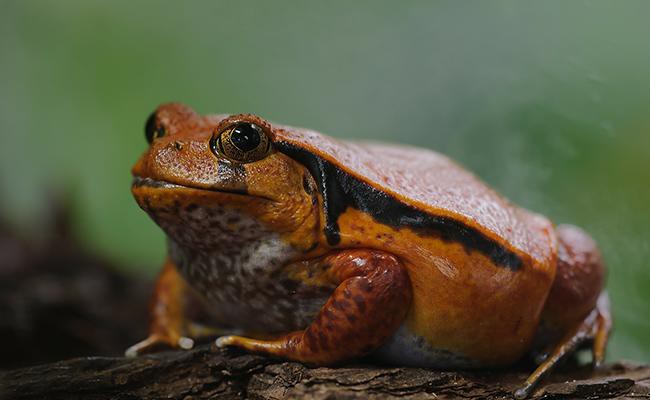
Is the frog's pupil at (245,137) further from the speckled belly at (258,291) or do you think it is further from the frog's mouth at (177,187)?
the speckled belly at (258,291)

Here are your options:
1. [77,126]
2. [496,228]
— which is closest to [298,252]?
[496,228]

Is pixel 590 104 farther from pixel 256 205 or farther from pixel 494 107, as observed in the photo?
pixel 256 205

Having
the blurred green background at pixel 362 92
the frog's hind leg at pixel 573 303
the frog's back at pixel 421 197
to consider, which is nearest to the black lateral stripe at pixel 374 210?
the frog's back at pixel 421 197

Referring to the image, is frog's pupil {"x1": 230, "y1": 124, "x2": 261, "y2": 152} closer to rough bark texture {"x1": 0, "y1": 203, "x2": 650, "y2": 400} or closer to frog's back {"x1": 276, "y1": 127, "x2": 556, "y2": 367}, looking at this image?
frog's back {"x1": 276, "y1": 127, "x2": 556, "y2": 367}

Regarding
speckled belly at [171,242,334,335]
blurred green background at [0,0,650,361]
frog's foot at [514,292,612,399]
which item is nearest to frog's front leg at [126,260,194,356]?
speckled belly at [171,242,334,335]

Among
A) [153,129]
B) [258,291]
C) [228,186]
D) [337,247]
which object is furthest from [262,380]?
[153,129]

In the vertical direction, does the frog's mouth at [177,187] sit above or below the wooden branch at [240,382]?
above
